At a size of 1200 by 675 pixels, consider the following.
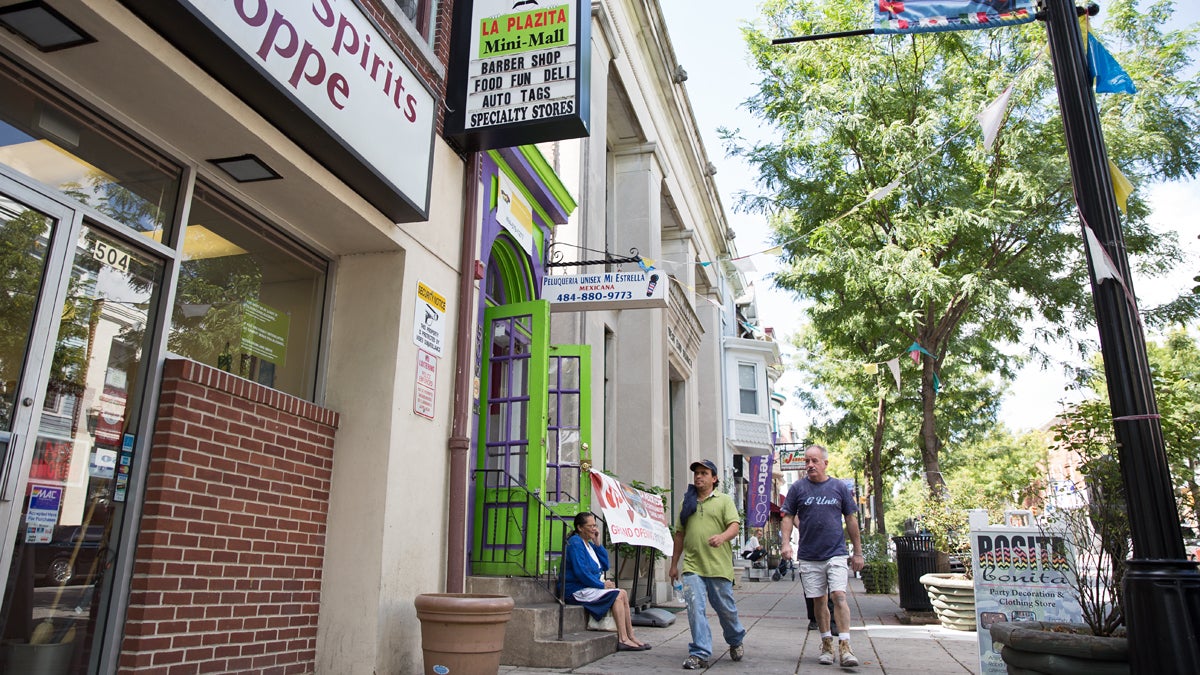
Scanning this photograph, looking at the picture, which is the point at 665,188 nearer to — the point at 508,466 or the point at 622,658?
the point at 508,466

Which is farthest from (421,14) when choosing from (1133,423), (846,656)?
(846,656)

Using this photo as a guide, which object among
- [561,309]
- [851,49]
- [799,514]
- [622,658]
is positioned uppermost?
[851,49]

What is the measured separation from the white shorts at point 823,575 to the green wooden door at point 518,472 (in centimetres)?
241

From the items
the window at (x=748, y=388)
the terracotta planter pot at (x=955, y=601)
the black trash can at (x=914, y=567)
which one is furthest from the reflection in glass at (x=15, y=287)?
the window at (x=748, y=388)

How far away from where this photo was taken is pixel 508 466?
8.00 m

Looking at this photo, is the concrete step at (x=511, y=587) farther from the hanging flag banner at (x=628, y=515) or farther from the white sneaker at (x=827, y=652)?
the white sneaker at (x=827, y=652)

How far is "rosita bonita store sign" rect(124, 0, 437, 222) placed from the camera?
4219mm

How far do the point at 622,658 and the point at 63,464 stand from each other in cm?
451

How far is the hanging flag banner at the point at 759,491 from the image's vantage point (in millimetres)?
24334

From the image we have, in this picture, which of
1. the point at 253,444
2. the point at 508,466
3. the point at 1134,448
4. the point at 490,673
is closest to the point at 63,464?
the point at 253,444

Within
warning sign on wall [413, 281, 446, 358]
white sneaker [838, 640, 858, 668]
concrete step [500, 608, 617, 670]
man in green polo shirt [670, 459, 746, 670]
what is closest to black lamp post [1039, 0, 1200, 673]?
white sneaker [838, 640, 858, 668]

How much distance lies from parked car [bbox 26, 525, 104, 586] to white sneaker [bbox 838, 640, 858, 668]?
525cm

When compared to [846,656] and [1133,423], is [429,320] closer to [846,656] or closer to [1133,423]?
[846,656]

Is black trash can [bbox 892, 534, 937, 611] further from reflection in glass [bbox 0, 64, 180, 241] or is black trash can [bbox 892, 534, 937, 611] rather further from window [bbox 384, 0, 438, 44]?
reflection in glass [bbox 0, 64, 180, 241]
